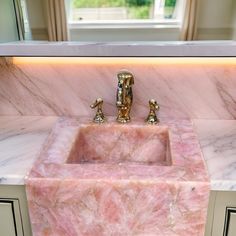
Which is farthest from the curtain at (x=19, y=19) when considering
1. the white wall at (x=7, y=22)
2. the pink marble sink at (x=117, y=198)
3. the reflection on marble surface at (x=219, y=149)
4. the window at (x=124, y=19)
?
the reflection on marble surface at (x=219, y=149)

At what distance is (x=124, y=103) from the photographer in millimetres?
1101

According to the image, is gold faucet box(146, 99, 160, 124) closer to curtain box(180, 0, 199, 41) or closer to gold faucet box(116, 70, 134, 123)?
gold faucet box(116, 70, 134, 123)

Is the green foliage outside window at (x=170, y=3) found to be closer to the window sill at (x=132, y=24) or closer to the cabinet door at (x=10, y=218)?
the window sill at (x=132, y=24)

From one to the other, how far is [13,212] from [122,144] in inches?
18.6

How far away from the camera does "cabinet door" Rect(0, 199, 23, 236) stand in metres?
0.85

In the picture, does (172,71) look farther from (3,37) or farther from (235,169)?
(3,37)

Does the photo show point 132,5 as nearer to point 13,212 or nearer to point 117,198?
point 117,198

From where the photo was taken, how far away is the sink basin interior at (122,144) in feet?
3.66

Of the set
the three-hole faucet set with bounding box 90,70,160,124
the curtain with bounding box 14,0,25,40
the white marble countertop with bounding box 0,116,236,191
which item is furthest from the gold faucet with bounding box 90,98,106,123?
the curtain with bounding box 14,0,25,40

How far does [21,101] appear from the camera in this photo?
1.25m

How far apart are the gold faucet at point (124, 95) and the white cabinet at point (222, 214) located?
470 mm

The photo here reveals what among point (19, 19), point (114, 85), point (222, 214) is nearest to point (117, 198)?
point (222, 214)

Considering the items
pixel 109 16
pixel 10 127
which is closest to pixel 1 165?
pixel 10 127

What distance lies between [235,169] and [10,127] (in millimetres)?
865
